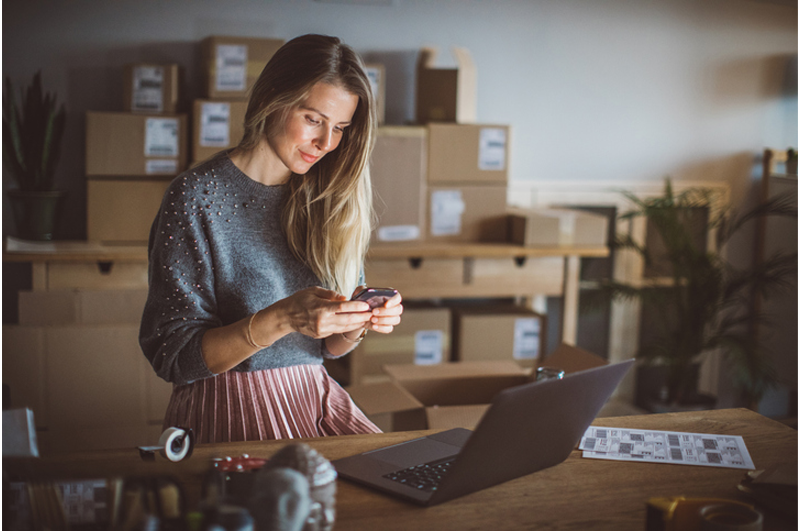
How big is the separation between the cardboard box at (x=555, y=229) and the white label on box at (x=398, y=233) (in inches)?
17.4

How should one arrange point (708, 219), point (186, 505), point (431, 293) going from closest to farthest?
point (186, 505) → point (431, 293) → point (708, 219)

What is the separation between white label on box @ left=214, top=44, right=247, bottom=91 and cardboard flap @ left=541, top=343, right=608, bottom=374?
1726 mm

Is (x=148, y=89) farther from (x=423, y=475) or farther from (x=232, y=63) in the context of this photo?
(x=423, y=475)

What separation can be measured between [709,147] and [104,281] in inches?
119

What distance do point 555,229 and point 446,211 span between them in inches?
18.7

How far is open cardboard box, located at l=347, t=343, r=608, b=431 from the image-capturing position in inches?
79.5

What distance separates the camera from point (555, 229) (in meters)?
3.11

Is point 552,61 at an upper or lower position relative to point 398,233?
upper

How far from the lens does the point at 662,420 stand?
56.4 inches

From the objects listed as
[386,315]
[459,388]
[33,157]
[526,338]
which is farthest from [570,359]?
[33,157]

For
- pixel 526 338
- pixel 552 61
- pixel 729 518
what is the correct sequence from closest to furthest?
pixel 729 518
pixel 526 338
pixel 552 61

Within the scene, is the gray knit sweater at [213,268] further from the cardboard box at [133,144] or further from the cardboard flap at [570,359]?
the cardboard box at [133,144]

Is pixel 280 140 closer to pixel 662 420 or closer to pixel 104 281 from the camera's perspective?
pixel 662 420

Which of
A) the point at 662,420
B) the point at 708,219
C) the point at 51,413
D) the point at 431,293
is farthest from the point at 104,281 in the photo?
the point at 708,219
